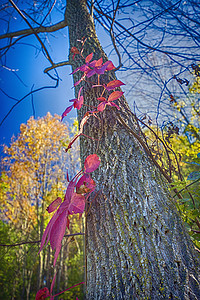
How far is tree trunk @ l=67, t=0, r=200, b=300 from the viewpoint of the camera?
17.9 inches

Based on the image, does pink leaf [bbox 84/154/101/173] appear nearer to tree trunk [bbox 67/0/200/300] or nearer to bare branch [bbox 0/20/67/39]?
tree trunk [bbox 67/0/200/300]

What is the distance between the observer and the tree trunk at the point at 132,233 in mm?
455

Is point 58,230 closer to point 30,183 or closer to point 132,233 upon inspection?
point 132,233

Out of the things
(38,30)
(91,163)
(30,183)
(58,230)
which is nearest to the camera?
(58,230)

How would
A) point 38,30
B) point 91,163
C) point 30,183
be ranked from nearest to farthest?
point 91,163 → point 38,30 → point 30,183

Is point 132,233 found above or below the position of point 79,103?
below

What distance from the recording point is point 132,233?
1.74 feet

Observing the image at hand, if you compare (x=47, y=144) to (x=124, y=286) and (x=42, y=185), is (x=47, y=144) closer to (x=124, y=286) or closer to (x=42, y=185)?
(x=42, y=185)

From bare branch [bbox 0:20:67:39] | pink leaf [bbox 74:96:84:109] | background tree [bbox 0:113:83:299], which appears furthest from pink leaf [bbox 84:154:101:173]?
background tree [bbox 0:113:83:299]

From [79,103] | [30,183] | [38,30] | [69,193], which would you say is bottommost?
[69,193]

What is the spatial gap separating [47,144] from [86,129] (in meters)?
5.12

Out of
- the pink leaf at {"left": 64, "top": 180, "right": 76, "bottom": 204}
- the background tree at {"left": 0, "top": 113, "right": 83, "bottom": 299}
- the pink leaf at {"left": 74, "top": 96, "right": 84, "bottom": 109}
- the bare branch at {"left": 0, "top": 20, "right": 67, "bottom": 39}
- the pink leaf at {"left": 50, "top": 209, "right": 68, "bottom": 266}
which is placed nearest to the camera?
the pink leaf at {"left": 50, "top": 209, "right": 68, "bottom": 266}

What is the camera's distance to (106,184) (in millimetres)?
645

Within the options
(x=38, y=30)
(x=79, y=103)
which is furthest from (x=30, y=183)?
(x=79, y=103)
